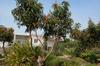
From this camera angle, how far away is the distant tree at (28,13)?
1738 centimetres

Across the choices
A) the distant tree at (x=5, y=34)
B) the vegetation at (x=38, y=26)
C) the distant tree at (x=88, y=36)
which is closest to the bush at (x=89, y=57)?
the distant tree at (x=88, y=36)

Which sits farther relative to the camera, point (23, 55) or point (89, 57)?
point (89, 57)

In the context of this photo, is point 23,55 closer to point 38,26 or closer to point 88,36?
point 38,26

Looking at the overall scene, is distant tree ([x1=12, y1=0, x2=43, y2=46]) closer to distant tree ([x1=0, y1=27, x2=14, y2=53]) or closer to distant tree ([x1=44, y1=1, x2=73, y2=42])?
distant tree ([x1=44, y1=1, x2=73, y2=42])

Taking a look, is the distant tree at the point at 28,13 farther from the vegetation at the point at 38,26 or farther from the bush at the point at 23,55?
the bush at the point at 23,55

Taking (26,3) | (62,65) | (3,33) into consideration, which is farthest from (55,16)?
(3,33)

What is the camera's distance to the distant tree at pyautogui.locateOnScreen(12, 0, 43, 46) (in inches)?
684

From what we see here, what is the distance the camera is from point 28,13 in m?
17.4

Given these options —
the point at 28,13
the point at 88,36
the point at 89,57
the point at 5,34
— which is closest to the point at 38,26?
the point at 28,13

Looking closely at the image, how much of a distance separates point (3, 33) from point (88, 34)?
Result: 13913mm

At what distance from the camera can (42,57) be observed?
18.0 m

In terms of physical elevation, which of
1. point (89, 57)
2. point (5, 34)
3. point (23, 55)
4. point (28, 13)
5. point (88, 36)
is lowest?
point (89, 57)

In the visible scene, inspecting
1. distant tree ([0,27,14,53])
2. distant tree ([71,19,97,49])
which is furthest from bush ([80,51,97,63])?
distant tree ([0,27,14,53])

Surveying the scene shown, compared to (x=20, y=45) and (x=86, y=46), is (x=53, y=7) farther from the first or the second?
(x=86, y=46)
